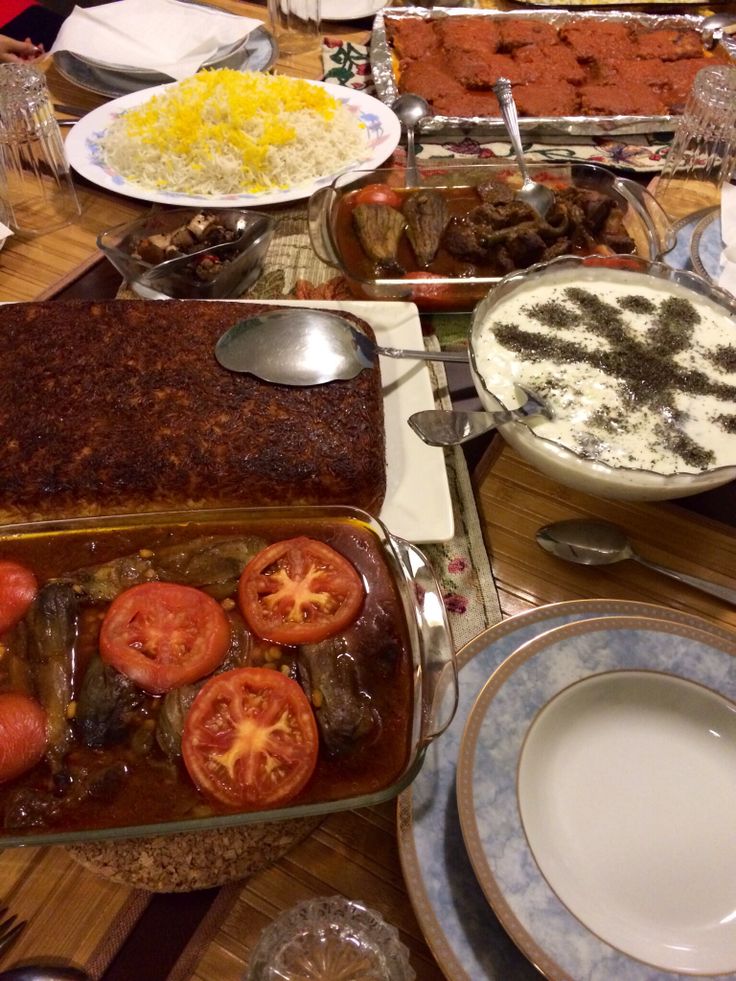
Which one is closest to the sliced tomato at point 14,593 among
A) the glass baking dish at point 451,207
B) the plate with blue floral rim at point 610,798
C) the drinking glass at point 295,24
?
the plate with blue floral rim at point 610,798

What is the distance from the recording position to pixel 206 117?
2531 mm

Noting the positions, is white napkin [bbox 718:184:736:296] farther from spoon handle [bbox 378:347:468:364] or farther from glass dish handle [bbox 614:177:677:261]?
spoon handle [bbox 378:347:468:364]

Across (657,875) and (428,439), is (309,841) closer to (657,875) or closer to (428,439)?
(657,875)

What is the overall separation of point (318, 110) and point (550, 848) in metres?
2.64

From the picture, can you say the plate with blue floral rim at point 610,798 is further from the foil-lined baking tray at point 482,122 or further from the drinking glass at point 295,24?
the drinking glass at point 295,24

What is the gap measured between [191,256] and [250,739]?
1.50 metres

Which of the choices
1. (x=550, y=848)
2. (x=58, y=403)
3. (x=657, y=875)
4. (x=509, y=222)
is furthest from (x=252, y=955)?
(x=509, y=222)

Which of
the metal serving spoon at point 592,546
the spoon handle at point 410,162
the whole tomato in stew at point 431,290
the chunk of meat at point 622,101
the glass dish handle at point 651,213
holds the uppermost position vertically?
the chunk of meat at point 622,101

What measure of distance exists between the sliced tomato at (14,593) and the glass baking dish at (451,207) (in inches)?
50.3

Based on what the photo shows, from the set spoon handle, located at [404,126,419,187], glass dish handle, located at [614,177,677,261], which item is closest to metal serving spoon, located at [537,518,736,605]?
glass dish handle, located at [614,177,677,261]

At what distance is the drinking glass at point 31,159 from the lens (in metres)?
2.30

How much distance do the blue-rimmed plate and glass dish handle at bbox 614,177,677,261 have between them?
89 centimetres

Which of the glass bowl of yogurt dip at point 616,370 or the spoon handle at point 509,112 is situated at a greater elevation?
the spoon handle at point 509,112

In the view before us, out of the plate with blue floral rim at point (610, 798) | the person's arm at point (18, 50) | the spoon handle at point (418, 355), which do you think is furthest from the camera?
the person's arm at point (18, 50)
